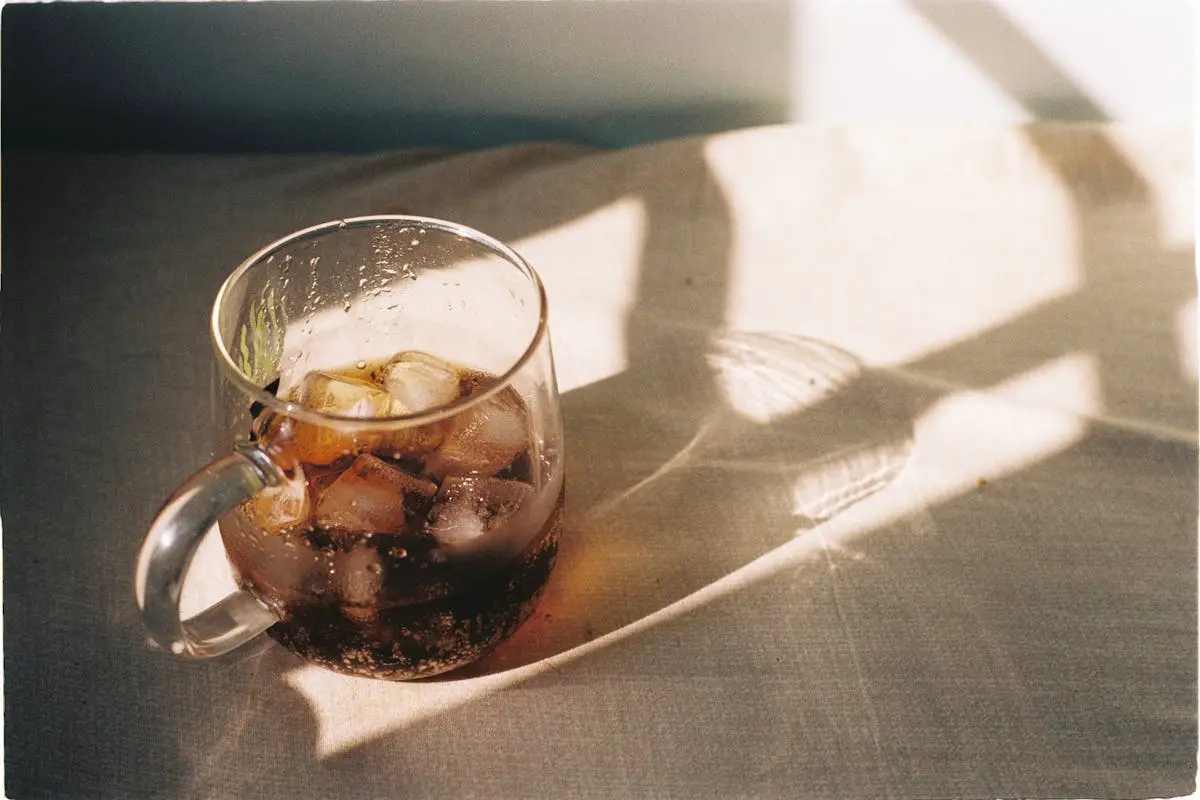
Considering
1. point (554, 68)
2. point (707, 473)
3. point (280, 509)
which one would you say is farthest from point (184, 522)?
point (554, 68)

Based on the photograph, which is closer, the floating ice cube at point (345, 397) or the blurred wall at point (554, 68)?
the floating ice cube at point (345, 397)

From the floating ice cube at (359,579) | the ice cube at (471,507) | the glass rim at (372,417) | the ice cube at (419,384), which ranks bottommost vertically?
the floating ice cube at (359,579)

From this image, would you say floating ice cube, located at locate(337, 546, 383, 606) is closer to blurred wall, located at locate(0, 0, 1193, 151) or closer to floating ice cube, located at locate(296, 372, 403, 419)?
floating ice cube, located at locate(296, 372, 403, 419)

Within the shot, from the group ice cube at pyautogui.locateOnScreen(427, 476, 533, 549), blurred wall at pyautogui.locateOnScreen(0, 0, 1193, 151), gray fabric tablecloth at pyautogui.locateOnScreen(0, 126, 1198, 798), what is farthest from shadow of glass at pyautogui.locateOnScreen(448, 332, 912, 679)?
blurred wall at pyautogui.locateOnScreen(0, 0, 1193, 151)

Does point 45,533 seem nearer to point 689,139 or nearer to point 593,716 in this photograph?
point 593,716

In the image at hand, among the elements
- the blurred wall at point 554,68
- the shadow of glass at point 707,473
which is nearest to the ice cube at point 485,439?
the shadow of glass at point 707,473

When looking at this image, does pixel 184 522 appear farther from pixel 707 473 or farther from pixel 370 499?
pixel 707 473

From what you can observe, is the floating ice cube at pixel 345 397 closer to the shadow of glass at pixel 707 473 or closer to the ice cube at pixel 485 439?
the ice cube at pixel 485 439
